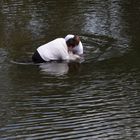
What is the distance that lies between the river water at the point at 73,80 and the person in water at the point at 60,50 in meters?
0.18

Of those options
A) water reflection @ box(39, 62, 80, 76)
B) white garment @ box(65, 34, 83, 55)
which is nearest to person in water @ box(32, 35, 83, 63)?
white garment @ box(65, 34, 83, 55)

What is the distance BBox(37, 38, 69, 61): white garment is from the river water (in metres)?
0.17

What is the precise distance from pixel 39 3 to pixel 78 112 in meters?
11.9

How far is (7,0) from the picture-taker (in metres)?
21.7

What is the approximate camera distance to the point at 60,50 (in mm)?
12266

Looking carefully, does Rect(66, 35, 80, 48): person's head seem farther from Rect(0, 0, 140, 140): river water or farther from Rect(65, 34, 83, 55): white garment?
Rect(0, 0, 140, 140): river water

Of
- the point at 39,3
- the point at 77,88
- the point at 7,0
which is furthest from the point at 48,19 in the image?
the point at 77,88

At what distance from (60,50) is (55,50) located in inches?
4.9

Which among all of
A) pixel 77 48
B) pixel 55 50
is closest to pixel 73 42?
pixel 77 48

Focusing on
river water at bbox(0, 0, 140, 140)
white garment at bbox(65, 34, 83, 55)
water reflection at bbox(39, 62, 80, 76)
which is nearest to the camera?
river water at bbox(0, 0, 140, 140)

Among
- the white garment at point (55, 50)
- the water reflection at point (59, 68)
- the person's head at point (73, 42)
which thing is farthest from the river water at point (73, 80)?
the person's head at point (73, 42)

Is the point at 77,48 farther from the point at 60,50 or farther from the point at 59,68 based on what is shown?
the point at 59,68

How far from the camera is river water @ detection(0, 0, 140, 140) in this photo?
8570 mm

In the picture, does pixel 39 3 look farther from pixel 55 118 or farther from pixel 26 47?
pixel 55 118
